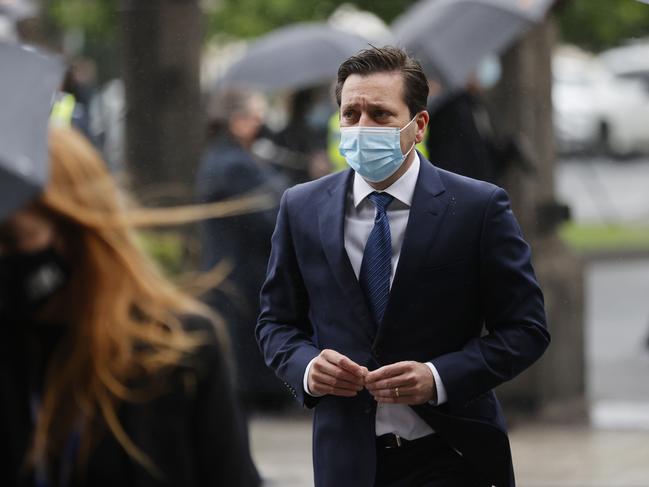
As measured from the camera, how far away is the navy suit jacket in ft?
12.6

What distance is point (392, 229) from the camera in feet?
12.7

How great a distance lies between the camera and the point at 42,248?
2709mm

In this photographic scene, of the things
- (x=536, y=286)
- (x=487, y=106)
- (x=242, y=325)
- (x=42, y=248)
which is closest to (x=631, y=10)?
(x=487, y=106)

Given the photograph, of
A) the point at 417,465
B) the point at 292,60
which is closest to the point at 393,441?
the point at 417,465

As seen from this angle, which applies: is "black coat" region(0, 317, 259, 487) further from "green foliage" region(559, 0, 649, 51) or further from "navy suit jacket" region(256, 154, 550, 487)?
"green foliage" region(559, 0, 649, 51)

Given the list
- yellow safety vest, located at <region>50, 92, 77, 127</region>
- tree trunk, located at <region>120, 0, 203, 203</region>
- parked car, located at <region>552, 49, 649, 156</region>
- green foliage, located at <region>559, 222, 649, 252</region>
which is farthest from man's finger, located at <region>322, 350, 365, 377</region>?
parked car, located at <region>552, 49, 649, 156</region>

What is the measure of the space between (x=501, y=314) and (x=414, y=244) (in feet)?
0.89

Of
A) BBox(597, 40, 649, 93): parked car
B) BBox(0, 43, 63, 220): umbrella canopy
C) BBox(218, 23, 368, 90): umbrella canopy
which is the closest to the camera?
BBox(0, 43, 63, 220): umbrella canopy

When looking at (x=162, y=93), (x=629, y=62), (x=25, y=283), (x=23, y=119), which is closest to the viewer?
(x=25, y=283)

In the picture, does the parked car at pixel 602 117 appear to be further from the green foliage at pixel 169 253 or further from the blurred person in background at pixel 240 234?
the blurred person in background at pixel 240 234

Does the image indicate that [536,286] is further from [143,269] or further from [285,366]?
[143,269]

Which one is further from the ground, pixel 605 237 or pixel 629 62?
pixel 629 62

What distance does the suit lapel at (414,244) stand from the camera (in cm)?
382

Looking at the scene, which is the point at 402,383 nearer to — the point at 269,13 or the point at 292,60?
the point at 292,60
